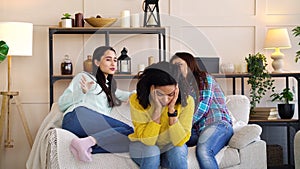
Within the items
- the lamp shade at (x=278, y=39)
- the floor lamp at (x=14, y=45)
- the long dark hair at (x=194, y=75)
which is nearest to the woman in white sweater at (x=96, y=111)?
the long dark hair at (x=194, y=75)

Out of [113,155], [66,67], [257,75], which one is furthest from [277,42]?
[113,155]

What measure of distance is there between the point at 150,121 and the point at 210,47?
6.07 feet

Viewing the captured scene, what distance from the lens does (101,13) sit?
15.4ft

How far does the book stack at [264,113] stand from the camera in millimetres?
4476

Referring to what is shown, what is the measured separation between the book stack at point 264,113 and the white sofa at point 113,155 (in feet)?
2.59

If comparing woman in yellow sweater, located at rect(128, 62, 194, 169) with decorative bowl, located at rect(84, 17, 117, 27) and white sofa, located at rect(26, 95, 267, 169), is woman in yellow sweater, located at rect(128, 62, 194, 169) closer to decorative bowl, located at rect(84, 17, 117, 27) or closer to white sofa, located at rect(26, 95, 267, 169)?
white sofa, located at rect(26, 95, 267, 169)

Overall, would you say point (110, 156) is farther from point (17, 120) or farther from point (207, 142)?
point (17, 120)

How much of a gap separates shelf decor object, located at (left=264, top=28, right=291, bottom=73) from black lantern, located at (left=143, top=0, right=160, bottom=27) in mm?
996

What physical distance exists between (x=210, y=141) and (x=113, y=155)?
64 cm

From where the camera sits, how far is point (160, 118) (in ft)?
10.2

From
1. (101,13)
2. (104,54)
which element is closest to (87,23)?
(101,13)

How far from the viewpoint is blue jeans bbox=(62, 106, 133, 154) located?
3.34 m

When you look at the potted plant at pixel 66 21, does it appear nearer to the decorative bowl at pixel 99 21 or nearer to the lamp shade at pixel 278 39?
the decorative bowl at pixel 99 21

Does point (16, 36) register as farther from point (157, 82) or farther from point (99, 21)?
point (157, 82)
